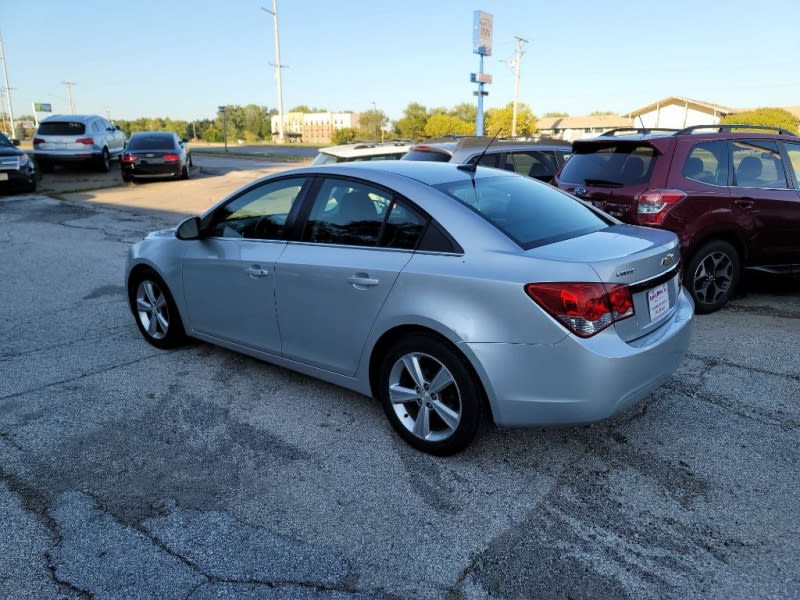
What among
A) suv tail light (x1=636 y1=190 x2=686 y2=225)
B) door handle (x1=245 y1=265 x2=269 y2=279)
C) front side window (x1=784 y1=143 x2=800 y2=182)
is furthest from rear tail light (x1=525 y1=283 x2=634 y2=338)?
front side window (x1=784 y1=143 x2=800 y2=182)

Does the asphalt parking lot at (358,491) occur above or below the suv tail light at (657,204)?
below

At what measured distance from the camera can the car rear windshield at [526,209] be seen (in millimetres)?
3244

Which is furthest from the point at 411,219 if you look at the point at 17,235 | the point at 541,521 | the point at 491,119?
the point at 491,119

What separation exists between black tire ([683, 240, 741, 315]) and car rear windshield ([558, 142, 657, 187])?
0.94 meters

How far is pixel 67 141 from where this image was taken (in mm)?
18750

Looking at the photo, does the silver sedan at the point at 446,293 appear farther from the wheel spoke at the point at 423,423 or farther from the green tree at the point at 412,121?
the green tree at the point at 412,121

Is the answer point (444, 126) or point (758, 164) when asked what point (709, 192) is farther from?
point (444, 126)

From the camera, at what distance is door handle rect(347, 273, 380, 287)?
3.34m

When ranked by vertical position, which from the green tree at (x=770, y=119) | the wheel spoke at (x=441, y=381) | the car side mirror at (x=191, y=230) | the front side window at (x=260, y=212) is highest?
the green tree at (x=770, y=119)

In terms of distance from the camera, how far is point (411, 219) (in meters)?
3.34

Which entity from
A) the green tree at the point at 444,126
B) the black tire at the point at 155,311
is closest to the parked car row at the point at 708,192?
the black tire at the point at 155,311

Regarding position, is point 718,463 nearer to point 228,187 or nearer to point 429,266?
point 429,266

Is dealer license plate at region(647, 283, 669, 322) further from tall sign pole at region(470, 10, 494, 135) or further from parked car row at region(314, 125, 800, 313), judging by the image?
tall sign pole at region(470, 10, 494, 135)

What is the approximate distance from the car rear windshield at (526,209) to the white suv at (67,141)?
18.9 m
